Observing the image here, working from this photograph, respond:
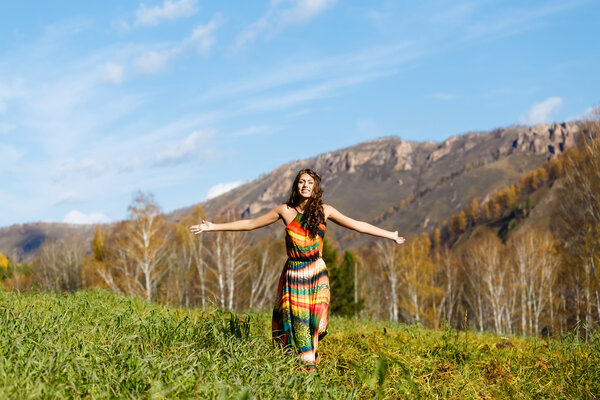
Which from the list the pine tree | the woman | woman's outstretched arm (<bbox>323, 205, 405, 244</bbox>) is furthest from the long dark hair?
the pine tree

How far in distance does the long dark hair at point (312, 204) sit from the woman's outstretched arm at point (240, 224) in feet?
0.67

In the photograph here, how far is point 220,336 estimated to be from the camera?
16.4 ft

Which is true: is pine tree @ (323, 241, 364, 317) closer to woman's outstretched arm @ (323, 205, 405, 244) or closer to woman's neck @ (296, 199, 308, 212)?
woman's outstretched arm @ (323, 205, 405, 244)

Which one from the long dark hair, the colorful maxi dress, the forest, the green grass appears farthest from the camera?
the forest

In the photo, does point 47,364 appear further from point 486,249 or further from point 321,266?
point 486,249

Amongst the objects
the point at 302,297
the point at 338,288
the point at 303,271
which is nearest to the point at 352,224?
the point at 303,271

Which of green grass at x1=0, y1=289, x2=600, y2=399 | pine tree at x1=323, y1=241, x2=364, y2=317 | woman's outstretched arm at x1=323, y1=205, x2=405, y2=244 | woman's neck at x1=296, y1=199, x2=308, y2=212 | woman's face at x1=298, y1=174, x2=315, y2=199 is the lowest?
pine tree at x1=323, y1=241, x2=364, y2=317

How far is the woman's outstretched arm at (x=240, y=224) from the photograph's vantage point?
19.1 ft

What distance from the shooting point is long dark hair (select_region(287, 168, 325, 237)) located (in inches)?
226

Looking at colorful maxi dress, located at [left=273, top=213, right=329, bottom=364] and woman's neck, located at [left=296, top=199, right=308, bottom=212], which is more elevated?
woman's neck, located at [left=296, top=199, right=308, bottom=212]

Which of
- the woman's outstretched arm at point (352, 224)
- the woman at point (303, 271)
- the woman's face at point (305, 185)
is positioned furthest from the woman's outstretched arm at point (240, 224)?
the woman's outstretched arm at point (352, 224)

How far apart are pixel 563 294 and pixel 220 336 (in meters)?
52.0

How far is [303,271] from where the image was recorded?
18.3 feet

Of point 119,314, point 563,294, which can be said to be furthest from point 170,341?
point 563,294
